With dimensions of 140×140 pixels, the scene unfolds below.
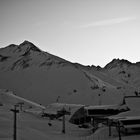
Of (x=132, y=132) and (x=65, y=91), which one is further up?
(x=65, y=91)

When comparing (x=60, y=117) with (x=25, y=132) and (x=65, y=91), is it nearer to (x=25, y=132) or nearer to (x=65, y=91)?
A: (x=25, y=132)

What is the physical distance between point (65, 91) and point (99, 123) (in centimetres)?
7858

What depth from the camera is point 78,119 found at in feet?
210

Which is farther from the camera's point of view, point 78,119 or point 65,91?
point 65,91

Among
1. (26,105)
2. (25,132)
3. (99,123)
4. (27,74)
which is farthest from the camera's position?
(27,74)

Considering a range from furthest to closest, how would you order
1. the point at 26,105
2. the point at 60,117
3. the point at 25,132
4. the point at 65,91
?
the point at 65,91 → the point at 26,105 → the point at 60,117 → the point at 25,132

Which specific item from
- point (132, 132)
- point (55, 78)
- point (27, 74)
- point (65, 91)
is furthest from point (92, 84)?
point (132, 132)

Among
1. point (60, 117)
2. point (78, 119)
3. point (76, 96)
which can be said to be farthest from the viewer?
point (76, 96)

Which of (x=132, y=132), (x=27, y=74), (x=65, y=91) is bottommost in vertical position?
(x=132, y=132)

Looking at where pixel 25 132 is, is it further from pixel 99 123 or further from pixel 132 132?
pixel 99 123

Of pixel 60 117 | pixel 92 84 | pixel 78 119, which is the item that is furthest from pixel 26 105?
pixel 92 84

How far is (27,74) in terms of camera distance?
163250mm

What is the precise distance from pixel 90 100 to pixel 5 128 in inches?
3087

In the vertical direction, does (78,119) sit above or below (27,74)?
below
